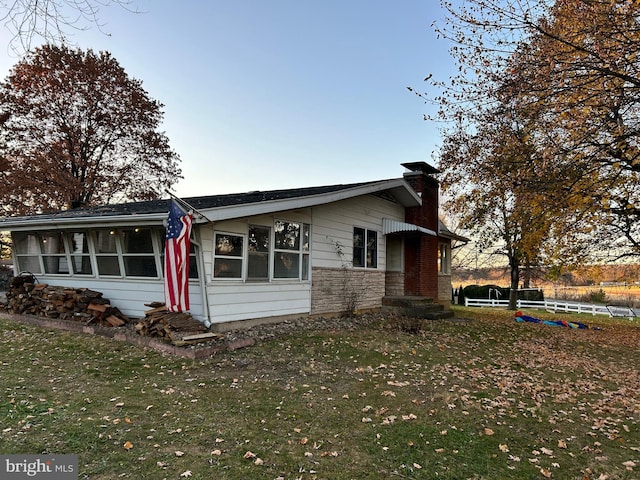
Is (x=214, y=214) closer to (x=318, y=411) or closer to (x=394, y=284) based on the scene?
(x=318, y=411)

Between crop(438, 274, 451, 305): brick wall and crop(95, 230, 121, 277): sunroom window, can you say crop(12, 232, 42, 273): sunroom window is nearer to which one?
crop(95, 230, 121, 277): sunroom window

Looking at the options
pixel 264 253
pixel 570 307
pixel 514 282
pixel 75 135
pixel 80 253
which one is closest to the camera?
pixel 264 253

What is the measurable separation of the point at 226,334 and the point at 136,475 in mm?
5003

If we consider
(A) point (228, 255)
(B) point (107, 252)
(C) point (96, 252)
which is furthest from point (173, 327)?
(C) point (96, 252)

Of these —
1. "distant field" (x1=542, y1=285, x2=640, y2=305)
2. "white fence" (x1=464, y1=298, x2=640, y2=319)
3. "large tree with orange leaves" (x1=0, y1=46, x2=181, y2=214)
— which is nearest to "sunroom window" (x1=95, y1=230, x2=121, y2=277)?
"large tree with orange leaves" (x1=0, y1=46, x2=181, y2=214)

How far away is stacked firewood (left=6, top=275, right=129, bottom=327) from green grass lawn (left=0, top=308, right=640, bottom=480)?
0.90 metres

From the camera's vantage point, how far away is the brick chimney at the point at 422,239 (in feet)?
47.9

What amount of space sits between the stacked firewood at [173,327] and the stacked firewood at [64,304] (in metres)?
1.47

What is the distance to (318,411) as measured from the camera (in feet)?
15.8

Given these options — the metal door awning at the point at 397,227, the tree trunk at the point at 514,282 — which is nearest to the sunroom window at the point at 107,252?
the metal door awning at the point at 397,227

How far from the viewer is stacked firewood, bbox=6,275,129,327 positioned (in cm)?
912

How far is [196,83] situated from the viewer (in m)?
12.4

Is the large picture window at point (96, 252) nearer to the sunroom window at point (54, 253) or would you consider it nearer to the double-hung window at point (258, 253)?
the sunroom window at point (54, 253)

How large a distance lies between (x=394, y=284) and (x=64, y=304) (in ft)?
33.9
